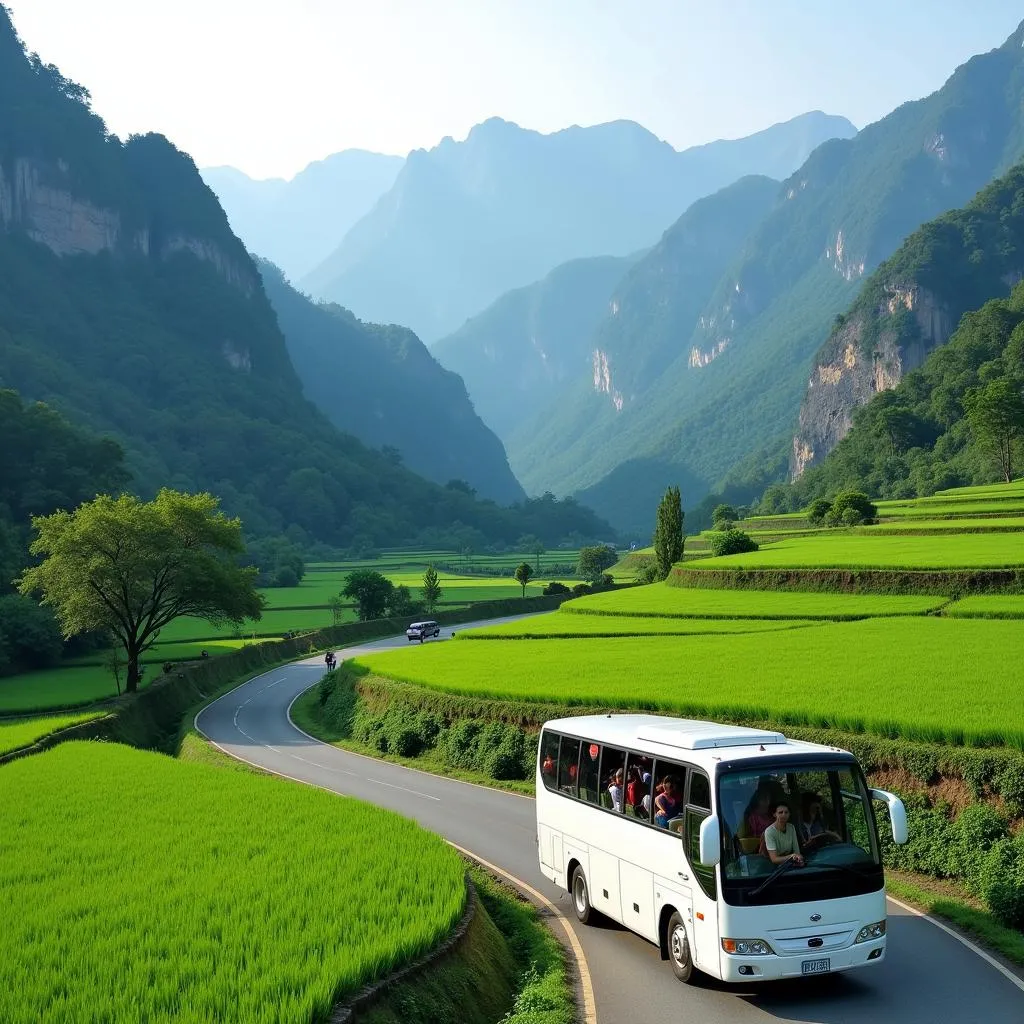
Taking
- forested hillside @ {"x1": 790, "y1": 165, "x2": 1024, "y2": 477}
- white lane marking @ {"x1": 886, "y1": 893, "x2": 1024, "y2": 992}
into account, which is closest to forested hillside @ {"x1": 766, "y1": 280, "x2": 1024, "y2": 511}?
forested hillside @ {"x1": 790, "y1": 165, "x2": 1024, "y2": 477}

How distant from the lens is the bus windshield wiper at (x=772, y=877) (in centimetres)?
1187

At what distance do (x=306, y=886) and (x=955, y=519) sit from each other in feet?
176

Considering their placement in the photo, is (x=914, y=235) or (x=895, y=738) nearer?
(x=895, y=738)

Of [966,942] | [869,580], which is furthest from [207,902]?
[869,580]

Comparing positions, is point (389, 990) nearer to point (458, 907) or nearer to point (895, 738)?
point (458, 907)

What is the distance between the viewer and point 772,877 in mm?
11938

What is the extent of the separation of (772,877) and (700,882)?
2.63ft

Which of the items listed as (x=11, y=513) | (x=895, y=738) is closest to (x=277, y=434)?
(x=11, y=513)

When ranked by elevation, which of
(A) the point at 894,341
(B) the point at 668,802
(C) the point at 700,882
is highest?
(A) the point at 894,341

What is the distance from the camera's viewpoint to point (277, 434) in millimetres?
199125

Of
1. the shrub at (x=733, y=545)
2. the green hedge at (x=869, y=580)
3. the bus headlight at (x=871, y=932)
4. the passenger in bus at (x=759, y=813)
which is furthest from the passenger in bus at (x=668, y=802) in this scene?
the shrub at (x=733, y=545)

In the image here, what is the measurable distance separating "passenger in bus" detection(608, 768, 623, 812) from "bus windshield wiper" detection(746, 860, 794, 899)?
2829 mm

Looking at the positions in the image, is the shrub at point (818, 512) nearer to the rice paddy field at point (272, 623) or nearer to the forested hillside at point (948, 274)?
the rice paddy field at point (272, 623)

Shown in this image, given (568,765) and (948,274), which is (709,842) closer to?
(568,765)
